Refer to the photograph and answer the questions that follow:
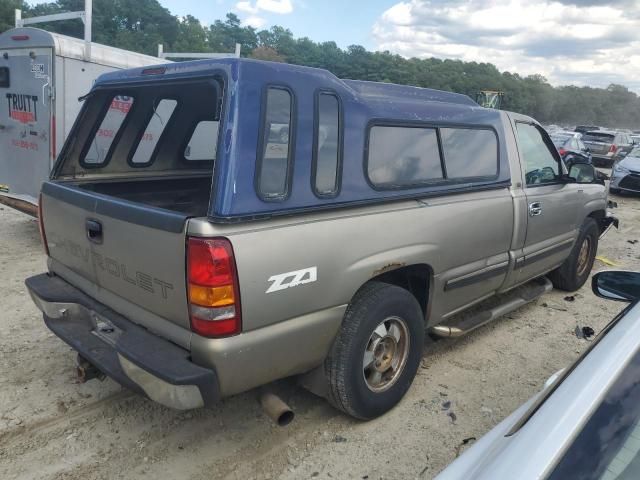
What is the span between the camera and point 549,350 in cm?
438

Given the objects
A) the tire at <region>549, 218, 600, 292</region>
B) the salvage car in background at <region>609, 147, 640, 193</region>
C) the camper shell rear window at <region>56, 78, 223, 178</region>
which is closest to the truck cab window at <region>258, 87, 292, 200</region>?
the camper shell rear window at <region>56, 78, 223, 178</region>

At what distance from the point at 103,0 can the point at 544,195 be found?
57.3 m

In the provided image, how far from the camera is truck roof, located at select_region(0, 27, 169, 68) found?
6258 millimetres

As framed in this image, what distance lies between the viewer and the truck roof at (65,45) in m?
6.26

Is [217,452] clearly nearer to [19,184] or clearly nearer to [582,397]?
[582,397]

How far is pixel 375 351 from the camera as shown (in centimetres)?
319

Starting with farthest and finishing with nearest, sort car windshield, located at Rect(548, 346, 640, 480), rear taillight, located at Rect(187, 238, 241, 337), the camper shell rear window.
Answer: the camper shell rear window
rear taillight, located at Rect(187, 238, 241, 337)
car windshield, located at Rect(548, 346, 640, 480)

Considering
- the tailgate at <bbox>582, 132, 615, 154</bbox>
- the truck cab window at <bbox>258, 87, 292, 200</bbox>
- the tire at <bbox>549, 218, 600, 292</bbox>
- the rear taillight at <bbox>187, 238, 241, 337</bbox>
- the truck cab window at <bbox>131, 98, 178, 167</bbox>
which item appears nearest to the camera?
the rear taillight at <bbox>187, 238, 241, 337</bbox>

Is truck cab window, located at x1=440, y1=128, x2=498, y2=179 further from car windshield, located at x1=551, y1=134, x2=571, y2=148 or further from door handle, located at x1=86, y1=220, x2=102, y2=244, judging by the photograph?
car windshield, located at x1=551, y1=134, x2=571, y2=148

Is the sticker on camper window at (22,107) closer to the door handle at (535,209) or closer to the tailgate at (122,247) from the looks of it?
the tailgate at (122,247)

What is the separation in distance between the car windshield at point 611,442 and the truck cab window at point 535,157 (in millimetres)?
3282

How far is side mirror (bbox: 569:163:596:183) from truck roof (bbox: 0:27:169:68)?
5678 mm

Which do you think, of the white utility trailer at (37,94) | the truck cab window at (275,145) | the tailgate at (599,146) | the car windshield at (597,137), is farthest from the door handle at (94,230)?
the car windshield at (597,137)

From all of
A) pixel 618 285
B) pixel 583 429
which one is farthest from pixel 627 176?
pixel 583 429
